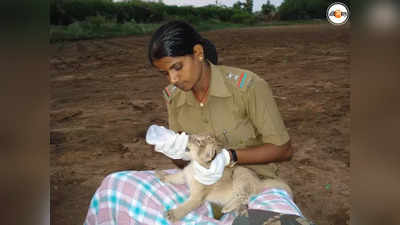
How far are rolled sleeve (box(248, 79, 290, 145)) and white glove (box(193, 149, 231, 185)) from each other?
178 mm

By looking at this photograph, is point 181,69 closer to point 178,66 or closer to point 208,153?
point 178,66

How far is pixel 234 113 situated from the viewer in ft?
5.08

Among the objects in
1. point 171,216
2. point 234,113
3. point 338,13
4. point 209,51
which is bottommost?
point 171,216

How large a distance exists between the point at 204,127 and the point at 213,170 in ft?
0.90

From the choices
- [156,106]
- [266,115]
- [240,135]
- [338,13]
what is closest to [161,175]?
[240,135]

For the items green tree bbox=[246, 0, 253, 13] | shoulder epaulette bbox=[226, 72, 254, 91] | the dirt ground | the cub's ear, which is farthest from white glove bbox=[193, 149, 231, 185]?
green tree bbox=[246, 0, 253, 13]

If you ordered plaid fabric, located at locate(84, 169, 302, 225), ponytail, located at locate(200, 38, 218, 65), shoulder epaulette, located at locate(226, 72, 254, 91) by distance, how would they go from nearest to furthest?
plaid fabric, located at locate(84, 169, 302, 225), shoulder epaulette, located at locate(226, 72, 254, 91), ponytail, located at locate(200, 38, 218, 65)

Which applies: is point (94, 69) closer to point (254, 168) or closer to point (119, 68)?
point (119, 68)

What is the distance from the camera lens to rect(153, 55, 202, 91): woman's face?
1.43 metres

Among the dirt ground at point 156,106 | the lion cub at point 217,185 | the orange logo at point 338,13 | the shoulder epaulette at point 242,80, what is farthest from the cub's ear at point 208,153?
the orange logo at point 338,13

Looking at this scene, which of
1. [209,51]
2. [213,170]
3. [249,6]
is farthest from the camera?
[249,6]

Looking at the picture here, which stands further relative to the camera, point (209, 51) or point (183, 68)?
point (209, 51)

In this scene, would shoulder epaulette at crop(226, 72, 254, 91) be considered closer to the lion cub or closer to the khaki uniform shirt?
the khaki uniform shirt

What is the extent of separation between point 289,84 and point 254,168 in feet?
3.47
